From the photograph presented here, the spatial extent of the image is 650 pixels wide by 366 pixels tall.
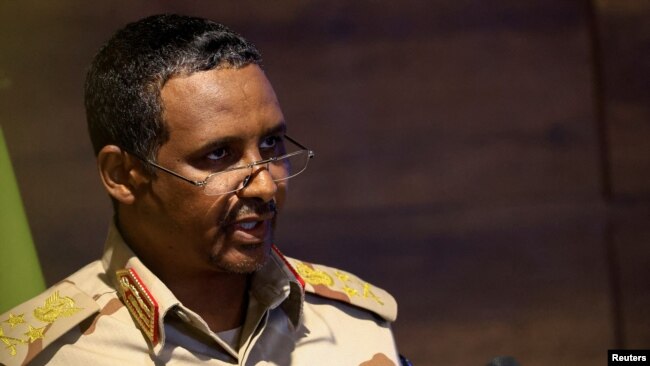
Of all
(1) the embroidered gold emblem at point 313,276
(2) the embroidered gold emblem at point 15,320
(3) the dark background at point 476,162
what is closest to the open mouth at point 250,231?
(1) the embroidered gold emblem at point 313,276

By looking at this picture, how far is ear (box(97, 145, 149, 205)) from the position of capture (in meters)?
1.55

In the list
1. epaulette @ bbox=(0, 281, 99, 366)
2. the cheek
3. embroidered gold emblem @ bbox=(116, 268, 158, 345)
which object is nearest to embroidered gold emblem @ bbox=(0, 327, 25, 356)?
epaulette @ bbox=(0, 281, 99, 366)

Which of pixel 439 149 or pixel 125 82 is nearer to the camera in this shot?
pixel 125 82

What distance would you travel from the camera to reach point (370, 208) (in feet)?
7.29

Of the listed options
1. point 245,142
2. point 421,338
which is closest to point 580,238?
point 421,338

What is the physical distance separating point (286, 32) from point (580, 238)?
31.0 inches

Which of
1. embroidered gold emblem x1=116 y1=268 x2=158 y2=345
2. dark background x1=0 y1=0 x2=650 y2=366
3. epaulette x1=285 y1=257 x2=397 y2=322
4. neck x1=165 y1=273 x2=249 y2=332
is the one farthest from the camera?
dark background x1=0 y1=0 x2=650 y2=366

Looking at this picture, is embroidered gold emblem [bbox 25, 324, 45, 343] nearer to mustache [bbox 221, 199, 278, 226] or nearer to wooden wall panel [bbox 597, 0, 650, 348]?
mustache [bbox 221, 199, 278, 226]

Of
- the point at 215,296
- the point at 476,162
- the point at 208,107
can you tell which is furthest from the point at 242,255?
the point at 476,162

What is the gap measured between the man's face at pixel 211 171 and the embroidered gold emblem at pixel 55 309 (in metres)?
0.15

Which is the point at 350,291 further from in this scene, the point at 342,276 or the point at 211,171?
the point at 211,171

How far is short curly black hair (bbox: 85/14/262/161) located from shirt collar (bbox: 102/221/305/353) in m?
0.16

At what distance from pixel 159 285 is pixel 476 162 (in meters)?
0.95

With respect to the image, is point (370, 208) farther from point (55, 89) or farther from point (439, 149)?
point (55, 89)
